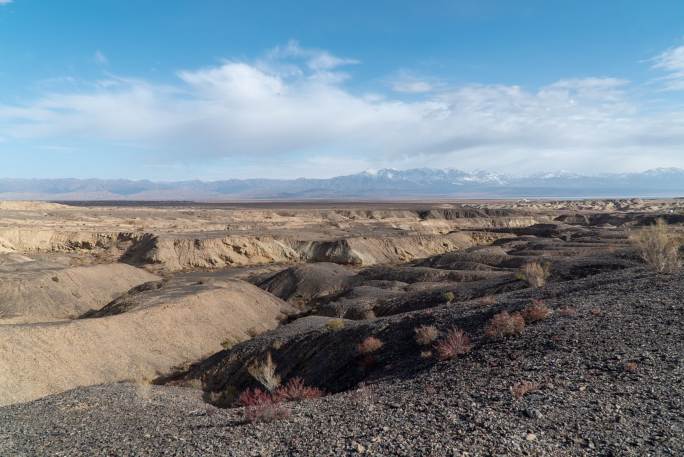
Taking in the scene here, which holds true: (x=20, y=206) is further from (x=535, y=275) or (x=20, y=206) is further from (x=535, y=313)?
(x=535, y=313)

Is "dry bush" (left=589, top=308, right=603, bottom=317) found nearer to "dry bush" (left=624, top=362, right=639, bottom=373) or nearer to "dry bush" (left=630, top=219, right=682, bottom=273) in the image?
"dry bush" (left=624, top=362, right=639, bottom=373)

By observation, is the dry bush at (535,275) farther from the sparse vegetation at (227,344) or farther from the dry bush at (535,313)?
the sparse vegetation at (227,344)

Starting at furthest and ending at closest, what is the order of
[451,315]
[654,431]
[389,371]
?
[451,315] → [389,371] → [654,431]

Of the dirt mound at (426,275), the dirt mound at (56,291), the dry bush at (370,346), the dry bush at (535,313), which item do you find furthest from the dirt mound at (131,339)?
the dry bush at (535,313)

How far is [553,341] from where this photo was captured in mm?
10898

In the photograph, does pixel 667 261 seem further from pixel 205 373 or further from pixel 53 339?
pixel 53 339

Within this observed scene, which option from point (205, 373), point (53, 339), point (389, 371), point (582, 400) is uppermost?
point (582, 400)

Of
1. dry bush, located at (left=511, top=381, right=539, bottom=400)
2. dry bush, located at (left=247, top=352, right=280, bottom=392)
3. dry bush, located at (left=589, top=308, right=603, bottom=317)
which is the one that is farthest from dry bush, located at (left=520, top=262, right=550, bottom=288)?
dry bush, located at (left=511, top=381, right=539, bottom=400)

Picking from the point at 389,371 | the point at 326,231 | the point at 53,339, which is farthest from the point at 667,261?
the point at 326,231

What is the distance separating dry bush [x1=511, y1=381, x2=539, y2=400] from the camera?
336 inches

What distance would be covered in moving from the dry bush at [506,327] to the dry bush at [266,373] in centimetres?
619

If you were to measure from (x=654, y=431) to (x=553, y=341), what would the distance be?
3988mm

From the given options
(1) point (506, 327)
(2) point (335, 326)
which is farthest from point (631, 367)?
(2) point (335, 326)

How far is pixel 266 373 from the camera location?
1444 centimetres
